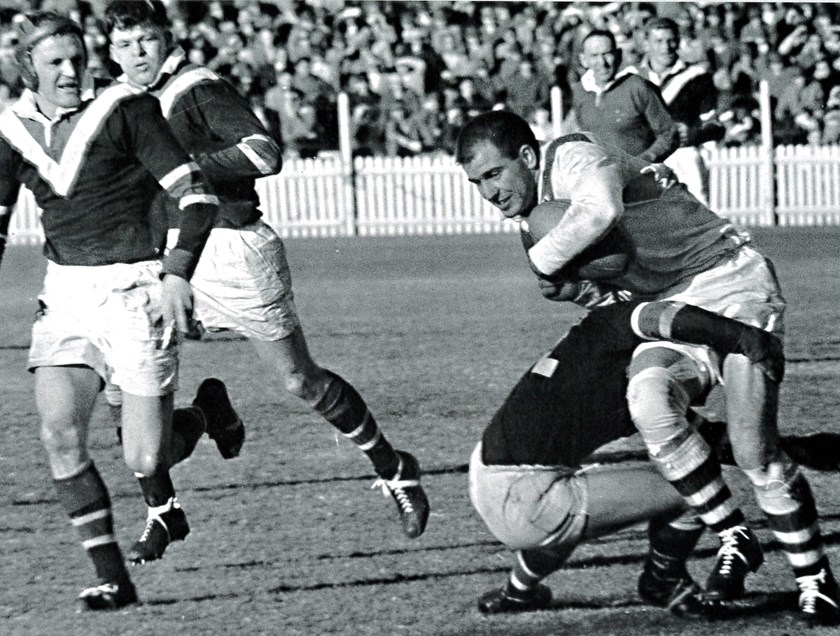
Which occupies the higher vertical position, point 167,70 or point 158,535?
point 167,70

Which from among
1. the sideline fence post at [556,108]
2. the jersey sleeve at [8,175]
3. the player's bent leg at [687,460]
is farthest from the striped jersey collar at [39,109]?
the sideline fence post at [556,108]

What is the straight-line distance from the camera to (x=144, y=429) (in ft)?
18.4

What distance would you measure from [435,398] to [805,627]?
4.68 metres

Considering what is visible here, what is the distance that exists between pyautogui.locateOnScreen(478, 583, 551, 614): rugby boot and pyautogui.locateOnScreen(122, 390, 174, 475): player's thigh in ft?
4.45

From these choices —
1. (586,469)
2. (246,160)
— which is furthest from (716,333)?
(246,160)

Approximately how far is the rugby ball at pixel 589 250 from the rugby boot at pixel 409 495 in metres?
1.52

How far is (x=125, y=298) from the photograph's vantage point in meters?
5.52

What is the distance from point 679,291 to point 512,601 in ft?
3.99

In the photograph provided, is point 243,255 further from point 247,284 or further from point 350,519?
point 350,519

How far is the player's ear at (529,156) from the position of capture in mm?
5133

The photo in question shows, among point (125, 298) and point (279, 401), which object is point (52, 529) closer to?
point (125, 298)

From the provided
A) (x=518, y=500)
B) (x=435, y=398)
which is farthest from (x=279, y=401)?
(x=518, y=500)

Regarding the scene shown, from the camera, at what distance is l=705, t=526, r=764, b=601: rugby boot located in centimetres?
499

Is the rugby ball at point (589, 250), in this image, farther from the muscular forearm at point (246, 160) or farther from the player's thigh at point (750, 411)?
the muscular forearm at point (246, 160)
